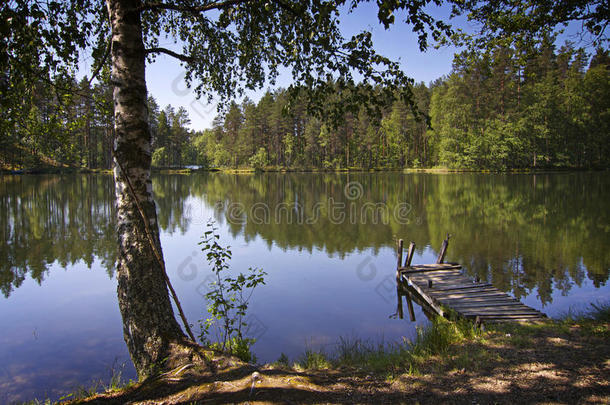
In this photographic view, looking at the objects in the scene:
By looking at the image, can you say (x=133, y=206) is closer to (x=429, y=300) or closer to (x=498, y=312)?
(x=498, y=312)

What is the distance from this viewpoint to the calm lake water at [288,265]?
28.8 ft

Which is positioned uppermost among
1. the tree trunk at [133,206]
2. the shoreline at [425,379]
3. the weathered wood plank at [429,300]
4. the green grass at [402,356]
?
the tree trunk at [133,206]

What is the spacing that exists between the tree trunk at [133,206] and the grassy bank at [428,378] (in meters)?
0.52

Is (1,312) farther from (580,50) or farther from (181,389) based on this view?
(580,50)

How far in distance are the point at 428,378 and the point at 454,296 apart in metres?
6.31

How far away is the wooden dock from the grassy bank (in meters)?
2.66

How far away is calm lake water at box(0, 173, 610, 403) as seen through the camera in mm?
8789

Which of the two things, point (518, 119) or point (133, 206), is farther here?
point (518, 119)

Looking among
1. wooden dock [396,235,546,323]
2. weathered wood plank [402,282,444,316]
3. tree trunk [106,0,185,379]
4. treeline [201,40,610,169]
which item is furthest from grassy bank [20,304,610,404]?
treeline [201,40,610,169]

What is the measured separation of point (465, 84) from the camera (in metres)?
67.9

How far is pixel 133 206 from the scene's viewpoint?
15.5 feet

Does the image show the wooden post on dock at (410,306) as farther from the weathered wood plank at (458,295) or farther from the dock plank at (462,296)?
the dock plank at (462,296)

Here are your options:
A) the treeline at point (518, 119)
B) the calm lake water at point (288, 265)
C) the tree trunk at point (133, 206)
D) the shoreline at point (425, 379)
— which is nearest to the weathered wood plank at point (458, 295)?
the calm lake water at point (288, 265)

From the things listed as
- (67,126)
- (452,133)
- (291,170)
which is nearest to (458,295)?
(67,126)
